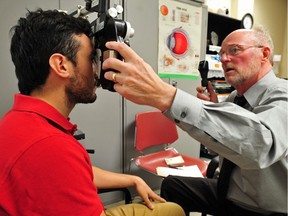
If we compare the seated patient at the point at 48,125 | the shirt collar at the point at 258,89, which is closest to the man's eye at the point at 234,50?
the shirt collar at the point at 258,89

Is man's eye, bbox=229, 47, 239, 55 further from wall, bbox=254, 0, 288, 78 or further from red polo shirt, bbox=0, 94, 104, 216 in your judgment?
wall, bbox=254, 0, 288, 78

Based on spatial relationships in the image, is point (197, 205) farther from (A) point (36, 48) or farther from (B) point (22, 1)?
(B) point (22, 1)

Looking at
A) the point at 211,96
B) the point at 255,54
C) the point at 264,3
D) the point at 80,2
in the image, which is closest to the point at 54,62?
the point at 255,54

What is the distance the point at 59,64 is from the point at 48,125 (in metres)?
0.22

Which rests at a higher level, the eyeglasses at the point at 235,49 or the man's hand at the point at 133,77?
the eyeglasses at the point at 235,49

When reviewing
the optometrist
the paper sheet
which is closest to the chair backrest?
the paper sheet

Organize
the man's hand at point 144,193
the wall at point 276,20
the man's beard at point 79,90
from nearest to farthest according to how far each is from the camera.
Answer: the man's beard at point 79,90 < the man's hand at point 144,193 < the wall at point 276,20

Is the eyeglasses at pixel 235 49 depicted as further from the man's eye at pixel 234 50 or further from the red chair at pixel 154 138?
the red chair at pixel 154 138

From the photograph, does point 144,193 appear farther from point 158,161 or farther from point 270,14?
point 270,14

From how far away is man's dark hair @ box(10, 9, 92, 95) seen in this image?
2.70ft

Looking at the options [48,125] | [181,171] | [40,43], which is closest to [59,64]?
[40,43]

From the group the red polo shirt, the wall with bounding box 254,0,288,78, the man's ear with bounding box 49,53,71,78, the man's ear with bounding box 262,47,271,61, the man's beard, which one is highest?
the wall with bounding box 254,0,288,78

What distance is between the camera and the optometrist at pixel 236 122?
623 millimetres

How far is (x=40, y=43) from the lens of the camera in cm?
82
